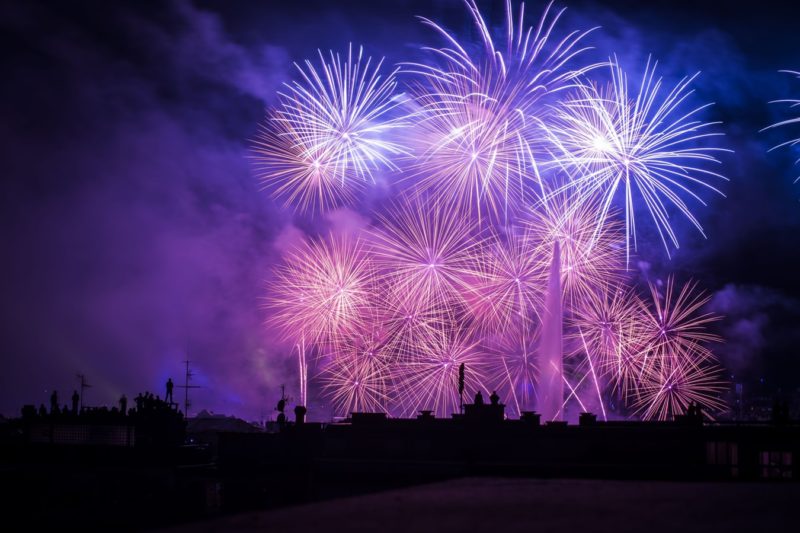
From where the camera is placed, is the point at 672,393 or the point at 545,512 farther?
the point at 672,393

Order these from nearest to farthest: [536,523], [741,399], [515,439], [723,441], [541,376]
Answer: [536,523], [723,441], [515,439], [541,376], [741,399]

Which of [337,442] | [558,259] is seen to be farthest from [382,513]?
[558,259]

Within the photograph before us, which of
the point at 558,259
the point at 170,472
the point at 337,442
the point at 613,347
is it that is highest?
the point at 558,259

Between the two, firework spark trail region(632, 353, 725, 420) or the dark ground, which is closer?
the dark ground

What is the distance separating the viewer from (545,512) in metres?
17.1

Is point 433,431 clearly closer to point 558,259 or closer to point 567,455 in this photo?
point 567,455

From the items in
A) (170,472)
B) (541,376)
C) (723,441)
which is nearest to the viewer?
(723,441)

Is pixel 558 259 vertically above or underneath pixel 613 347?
above

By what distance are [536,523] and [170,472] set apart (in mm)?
61020

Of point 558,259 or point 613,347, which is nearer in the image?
point 558,259

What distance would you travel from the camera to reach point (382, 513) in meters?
17.2

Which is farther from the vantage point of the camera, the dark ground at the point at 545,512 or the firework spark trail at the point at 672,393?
the firework spark trail at the point at 672,393

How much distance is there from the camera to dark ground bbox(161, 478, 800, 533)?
14977 mm

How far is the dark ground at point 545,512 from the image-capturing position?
1498 cm
